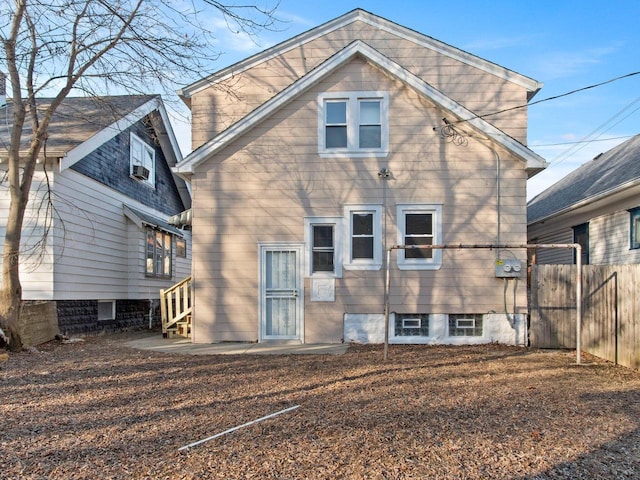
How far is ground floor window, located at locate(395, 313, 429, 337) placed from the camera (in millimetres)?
10422

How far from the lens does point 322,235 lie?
1058 centimetres

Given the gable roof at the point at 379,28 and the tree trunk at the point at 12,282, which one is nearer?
the tree trunk at the point at 12,282

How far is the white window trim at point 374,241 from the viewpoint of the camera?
10375 mm

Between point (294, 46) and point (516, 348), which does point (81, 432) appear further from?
point (294, 46)

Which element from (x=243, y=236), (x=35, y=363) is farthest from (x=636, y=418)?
(x=35, y=363)

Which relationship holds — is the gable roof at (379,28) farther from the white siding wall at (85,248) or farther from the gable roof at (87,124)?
the white siding wall at (85,248)

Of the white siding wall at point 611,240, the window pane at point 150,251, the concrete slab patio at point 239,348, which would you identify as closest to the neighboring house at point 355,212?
the concrete slab patio at point 239,348

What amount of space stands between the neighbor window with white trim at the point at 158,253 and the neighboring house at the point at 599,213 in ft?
39.9

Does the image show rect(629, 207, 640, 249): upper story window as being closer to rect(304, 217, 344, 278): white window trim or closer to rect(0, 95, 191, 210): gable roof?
rect(304, 217, 344, 278): white window trim

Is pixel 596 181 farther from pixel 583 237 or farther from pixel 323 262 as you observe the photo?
pixel 323 262

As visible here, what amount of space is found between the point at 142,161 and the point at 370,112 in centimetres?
814

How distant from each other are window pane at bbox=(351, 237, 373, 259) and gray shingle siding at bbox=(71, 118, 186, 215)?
6.42 meters

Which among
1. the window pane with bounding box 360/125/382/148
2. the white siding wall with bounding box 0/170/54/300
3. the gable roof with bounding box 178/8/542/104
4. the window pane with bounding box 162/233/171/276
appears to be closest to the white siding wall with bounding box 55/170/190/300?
the white siding wall with bounding box 0/170/54/300

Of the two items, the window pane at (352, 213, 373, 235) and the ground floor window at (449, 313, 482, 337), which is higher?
the window pane at (352, 213, 373, 235)
